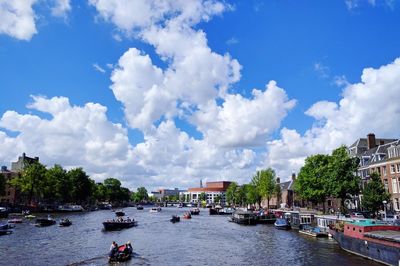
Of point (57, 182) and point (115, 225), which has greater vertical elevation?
point (57, 182)

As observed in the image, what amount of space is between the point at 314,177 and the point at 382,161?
1854 cm

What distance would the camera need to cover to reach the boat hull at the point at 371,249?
44000 mm

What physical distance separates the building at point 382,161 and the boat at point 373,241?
4330 cm

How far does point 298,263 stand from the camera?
51031 millimetres

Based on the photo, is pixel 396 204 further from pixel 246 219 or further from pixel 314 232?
pixel 246 219

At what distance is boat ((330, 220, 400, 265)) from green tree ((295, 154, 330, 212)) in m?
44.5

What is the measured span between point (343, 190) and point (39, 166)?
129362 mm

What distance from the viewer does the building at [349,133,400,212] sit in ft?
324

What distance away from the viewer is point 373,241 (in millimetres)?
50000

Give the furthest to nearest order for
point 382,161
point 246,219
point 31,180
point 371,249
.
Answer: point 31,180 < point 246,219 < point 382,161 < point 371,249

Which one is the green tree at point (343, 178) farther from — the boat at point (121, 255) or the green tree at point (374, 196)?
the boat at point (121, 255)

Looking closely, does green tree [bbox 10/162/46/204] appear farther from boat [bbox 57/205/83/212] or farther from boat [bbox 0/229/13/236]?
boat [bbox 0/229/13/236]

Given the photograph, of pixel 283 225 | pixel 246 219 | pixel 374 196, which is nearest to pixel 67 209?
pixel 246 219

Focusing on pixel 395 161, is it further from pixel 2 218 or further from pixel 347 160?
pixel 2 218
